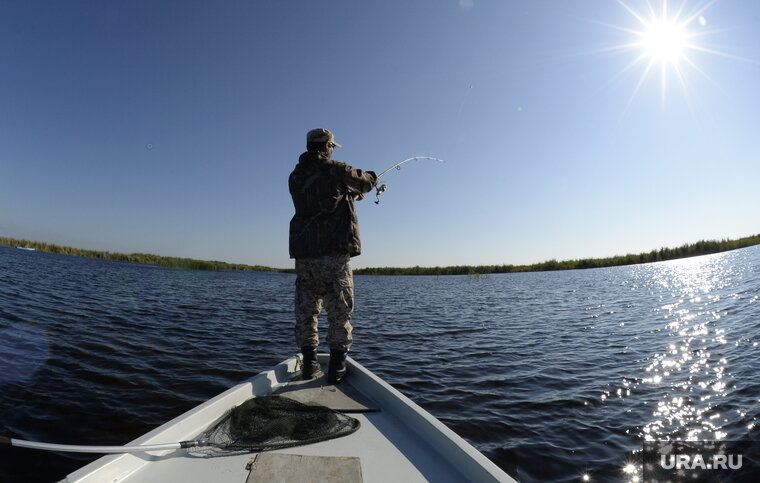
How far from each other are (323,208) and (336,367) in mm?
1761

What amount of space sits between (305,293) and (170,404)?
2.66 metres

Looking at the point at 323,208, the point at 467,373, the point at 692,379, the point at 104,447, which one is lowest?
the point at 467,373

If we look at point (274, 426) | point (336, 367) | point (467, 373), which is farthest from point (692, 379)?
point (274, 426)

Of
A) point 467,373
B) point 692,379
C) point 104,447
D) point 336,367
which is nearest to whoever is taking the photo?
point 104,447

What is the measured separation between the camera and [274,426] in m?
2.55

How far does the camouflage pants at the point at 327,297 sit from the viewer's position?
3.93 meters

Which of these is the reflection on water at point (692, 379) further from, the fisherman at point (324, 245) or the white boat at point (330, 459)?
the fisherman at point (324, 245)

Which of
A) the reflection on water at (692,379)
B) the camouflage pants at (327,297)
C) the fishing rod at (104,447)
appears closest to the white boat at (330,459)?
the fishing rod at (104,447)

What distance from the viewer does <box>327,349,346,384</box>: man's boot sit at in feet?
12.6

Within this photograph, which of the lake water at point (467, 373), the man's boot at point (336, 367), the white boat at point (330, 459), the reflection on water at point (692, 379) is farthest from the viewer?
the reflection on water at point (692, 379)

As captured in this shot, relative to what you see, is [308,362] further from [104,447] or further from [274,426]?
[104,447]

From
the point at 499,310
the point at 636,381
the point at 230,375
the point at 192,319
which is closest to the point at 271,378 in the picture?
the point at 230,375

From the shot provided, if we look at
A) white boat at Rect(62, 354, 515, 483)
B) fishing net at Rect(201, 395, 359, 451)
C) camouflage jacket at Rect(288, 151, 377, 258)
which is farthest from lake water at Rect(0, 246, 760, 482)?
camouflage jacket at Rect(288, 151, 377, 258)

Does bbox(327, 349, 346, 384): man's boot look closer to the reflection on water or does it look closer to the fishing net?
the fishing net
